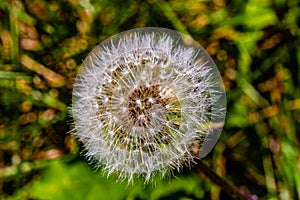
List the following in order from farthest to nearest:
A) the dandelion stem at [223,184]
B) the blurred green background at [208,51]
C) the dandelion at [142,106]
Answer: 1. the blurred green background at [208,51]
2. the dandelion stem at [223,184]
3. the dandelion at [142,106]

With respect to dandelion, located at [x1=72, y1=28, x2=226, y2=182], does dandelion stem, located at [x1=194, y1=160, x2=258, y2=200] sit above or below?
below

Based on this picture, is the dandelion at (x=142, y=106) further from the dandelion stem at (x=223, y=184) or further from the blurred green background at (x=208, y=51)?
the blurred green background at (x=208, y=51)

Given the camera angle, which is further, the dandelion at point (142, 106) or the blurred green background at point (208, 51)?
the blurred green background at point (208, 51)

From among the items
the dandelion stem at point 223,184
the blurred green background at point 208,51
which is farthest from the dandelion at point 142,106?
the blurred green background at point 208,51

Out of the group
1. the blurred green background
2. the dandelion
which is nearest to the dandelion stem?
the blurred green background

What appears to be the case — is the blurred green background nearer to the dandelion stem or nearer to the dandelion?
the dandelion stem

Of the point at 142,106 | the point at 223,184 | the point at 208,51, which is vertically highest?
the point at 208,51
